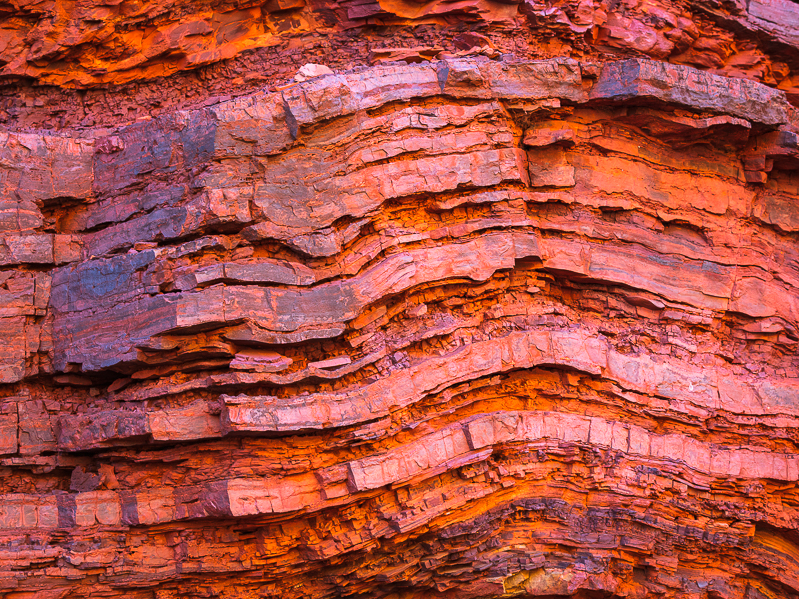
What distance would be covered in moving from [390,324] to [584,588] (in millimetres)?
3587

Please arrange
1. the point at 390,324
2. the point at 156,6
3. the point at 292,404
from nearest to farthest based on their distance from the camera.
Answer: the point at 292,404 → the point at 390,324 → the point at 156,6

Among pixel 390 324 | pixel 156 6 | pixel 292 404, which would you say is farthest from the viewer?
pixel 156 6

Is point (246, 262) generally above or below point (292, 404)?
above

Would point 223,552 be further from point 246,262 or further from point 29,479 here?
point 246,262

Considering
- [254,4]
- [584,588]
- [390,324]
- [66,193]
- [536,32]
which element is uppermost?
[254,4]

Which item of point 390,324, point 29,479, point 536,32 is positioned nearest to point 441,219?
point 390,324

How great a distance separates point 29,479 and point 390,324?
4.06 m

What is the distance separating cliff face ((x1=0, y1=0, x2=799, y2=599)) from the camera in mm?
7574

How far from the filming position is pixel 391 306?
8.12 metres

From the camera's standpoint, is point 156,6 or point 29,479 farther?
point 156,6

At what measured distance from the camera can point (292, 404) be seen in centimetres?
745

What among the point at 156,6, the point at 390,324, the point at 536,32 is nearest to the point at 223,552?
the point at 390,324

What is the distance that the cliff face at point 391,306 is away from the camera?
757 cm

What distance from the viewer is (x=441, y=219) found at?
27.7 ft
